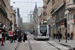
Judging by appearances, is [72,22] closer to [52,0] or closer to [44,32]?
[44,32]

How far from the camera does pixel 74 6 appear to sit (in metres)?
41.8

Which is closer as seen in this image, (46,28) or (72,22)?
(46,28)

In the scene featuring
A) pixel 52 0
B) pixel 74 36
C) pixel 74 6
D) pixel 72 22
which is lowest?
pixel 74 36

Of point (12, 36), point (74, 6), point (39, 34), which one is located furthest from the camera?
point (74, 6)

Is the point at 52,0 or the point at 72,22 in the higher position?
the point at 52,0

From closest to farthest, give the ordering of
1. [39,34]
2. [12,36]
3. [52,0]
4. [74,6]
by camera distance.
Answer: [12,36] < [39,34] < [74,6] < [52,0]

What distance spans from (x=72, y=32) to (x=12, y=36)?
13.3 m

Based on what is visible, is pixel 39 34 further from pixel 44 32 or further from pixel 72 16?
pixel 72 16

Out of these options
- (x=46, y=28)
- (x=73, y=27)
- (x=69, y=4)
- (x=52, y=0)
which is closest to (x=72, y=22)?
(x=73, y=27)

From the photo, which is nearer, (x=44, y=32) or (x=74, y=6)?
(x=44, y=32)

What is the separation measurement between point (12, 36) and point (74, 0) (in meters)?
16.6

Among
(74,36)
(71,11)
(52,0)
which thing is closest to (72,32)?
(74,36)

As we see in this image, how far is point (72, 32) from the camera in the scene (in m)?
40.2

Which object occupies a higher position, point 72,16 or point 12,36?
point 72,16
